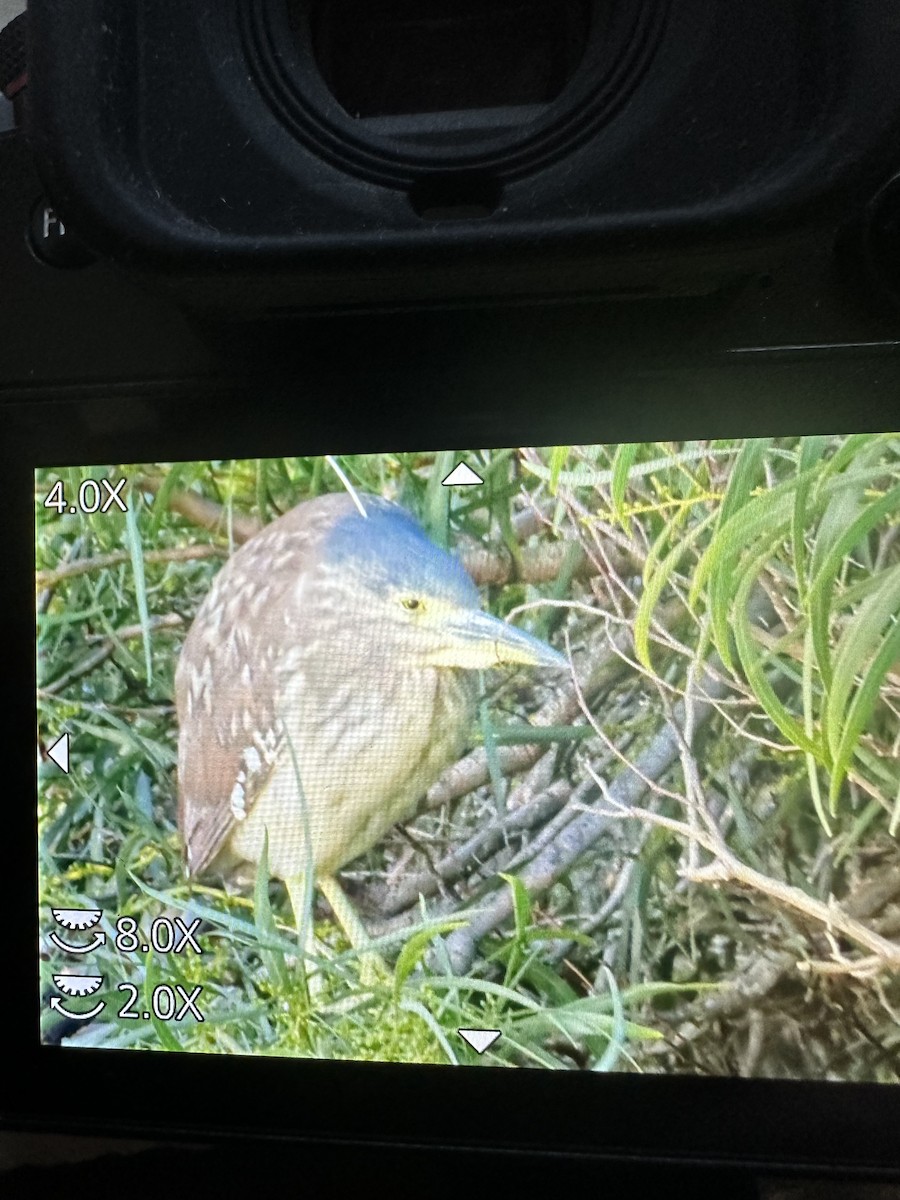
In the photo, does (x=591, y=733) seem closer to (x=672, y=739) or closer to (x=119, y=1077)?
(x=672, y=739)

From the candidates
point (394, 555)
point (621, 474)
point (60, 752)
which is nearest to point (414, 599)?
point (394, 555)

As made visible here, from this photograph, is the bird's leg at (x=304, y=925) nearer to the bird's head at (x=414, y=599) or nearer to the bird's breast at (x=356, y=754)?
the bird's breast at (x=356, y=754)

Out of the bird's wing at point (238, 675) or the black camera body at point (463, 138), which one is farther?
the bird's wing at point (238, 675)

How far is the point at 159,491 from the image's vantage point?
618 mm

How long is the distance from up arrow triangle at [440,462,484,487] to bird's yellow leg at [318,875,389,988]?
252mm

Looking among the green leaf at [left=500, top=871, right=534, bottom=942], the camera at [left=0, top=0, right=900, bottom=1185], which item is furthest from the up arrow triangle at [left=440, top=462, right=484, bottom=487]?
the green leaf at [left=500, top=871, right=534, bottom=942]

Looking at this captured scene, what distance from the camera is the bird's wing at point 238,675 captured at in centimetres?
60

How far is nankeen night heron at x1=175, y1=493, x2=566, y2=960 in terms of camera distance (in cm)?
59

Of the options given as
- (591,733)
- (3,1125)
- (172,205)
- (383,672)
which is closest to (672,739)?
(591,733)

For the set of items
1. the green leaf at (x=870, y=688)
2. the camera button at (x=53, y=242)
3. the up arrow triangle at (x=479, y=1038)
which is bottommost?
the up arrow triangle at (x=479, y=1038)

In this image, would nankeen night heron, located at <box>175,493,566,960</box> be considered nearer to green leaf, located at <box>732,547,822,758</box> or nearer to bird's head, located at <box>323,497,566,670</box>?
bird's head, located at <box>323,497,566,670</box>

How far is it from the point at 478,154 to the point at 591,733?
32 cm

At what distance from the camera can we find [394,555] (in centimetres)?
60

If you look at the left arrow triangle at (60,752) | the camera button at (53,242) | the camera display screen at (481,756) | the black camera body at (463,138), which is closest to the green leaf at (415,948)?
the camera display screen at (481,756)
